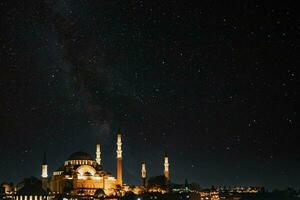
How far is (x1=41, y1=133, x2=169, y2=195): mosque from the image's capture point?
267ft

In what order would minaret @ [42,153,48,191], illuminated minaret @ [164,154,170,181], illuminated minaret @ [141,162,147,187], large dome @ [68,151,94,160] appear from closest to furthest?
minaret @ [42,153,48,191] → large dome @ [68,151,94,160] → illuminated minaret @ [141,162,147,187] → illuminated minaret @ [164,154,170,181]

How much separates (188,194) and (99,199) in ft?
104

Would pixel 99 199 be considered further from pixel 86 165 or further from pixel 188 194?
pixel 188 194

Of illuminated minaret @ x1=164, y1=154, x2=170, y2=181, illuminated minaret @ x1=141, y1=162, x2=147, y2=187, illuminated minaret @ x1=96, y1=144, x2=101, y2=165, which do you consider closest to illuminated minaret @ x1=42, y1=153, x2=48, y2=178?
illuminated minaret @ x1=96, y1=144, x2=101, y2=165

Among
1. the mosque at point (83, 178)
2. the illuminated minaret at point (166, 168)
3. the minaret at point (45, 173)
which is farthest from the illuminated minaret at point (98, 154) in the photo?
the illuminated minaret at point (166, 168)

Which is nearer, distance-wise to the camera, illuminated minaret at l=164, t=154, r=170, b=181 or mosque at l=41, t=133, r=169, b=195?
mosque at l=41, t=133, r=169, b=195

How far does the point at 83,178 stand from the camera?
83.0m

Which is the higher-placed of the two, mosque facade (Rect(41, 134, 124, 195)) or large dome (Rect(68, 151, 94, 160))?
large dome (Rect(68, 151, 94, 160))

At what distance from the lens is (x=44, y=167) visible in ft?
284

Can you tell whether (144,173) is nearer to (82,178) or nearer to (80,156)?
(80,156)

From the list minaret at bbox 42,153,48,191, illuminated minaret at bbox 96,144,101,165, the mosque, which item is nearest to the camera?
the mosque

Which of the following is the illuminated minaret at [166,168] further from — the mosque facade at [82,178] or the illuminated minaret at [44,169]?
the illuminated minaret at [44,169]

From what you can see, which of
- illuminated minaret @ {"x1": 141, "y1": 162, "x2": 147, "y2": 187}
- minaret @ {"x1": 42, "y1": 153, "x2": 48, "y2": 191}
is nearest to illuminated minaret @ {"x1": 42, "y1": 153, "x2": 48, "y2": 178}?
minaret @ {"x1": 42, "y1": 153, "x2": 48, "y2": 191}

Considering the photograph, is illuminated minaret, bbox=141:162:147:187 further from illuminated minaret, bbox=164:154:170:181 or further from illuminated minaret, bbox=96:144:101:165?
illuminated minaret, bbox=96:144:101:165
